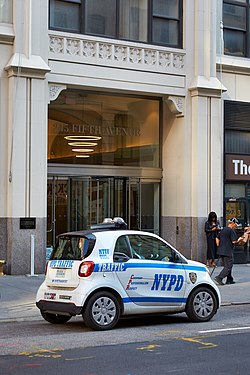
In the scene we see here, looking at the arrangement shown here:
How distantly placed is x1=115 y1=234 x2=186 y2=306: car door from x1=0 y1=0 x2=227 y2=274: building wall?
7.50 m

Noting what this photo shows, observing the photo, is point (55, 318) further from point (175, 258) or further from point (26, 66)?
point (26, 66)

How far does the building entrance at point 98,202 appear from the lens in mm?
21766

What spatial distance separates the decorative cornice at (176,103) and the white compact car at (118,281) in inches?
410

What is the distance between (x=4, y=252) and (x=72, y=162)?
4.12 m

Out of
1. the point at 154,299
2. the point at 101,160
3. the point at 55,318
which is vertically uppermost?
the point at 101,160

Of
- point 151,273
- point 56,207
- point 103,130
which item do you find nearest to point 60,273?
point 151,273

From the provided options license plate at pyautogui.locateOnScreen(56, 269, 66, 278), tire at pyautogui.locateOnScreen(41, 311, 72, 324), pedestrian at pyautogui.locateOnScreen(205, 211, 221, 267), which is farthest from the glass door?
license plate at pyautogui.locateOnScreen(56, 269, 66, 278)

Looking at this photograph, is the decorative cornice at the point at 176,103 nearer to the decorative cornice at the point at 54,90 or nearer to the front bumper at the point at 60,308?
the decorative cornice at the point at 54,90

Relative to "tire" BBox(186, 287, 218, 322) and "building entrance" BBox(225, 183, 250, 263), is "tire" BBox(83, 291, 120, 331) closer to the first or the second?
"tire" BBox(186, 287, 218, 322)

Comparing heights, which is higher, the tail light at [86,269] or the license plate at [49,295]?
the tail light at [86,269]

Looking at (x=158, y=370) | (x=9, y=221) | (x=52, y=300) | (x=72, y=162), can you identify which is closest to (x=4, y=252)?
(x=9, y=221)

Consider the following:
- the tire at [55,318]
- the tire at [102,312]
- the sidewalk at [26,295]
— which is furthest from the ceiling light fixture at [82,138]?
the tire at [102,312]

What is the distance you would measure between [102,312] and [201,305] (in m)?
2.04

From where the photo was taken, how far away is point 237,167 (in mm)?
23438
